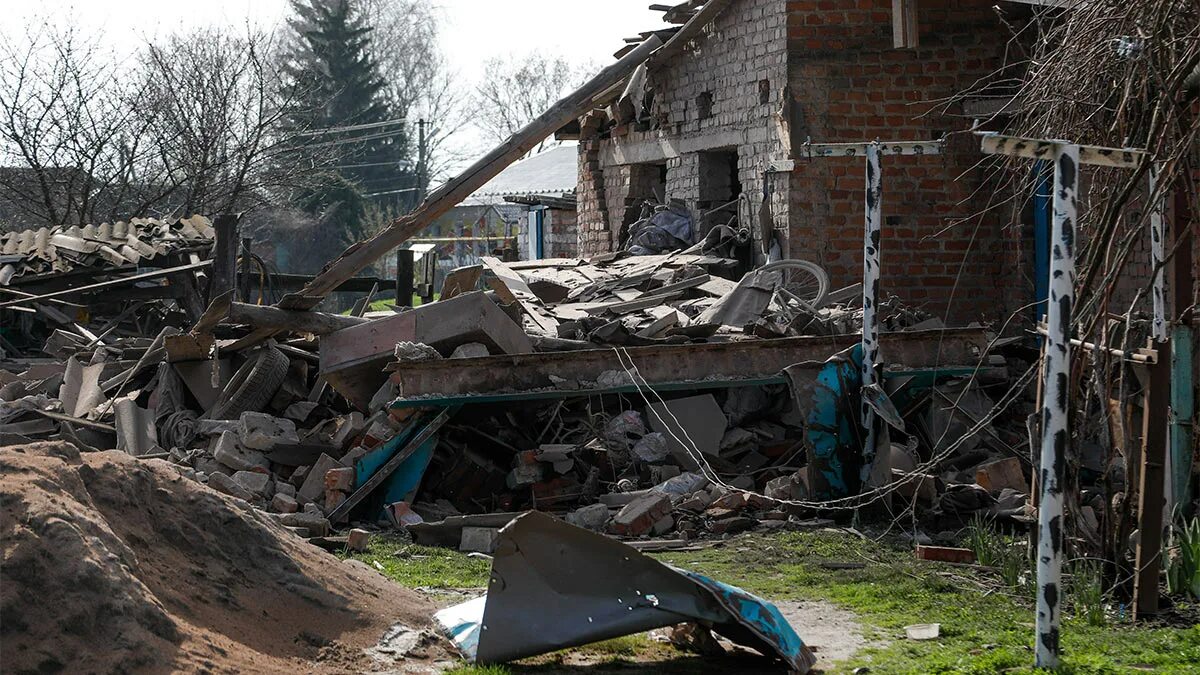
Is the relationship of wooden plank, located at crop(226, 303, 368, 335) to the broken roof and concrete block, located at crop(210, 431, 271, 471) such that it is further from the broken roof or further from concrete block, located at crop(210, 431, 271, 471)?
the broken roof

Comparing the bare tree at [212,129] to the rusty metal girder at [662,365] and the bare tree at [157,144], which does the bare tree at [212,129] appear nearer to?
the bare tree at [157,144]

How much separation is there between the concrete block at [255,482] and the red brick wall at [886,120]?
5.79 metres

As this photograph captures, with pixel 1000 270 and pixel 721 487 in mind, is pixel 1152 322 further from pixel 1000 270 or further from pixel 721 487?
pixel 1000 270

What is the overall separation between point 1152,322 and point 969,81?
638cm

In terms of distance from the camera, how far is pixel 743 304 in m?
11.7

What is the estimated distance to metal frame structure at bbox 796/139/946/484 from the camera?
9195mm

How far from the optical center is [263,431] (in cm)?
1062

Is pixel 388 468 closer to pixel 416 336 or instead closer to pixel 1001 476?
pixel 416 336

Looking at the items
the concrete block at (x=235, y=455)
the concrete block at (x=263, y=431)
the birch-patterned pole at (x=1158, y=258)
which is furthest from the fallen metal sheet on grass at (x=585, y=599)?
the concrete block at (x=263, y=431)

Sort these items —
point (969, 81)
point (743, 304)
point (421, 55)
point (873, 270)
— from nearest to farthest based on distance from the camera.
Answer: point (873, 270), point (743, 304), point (969, 81), point (421, 55)

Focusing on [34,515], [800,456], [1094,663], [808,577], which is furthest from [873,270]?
[34,515]

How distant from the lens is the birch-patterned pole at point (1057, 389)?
541cm

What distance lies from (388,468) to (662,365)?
2.30 metres

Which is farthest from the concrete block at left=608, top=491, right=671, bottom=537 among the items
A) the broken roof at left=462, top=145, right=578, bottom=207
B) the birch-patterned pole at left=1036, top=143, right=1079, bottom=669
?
the broken roof at left=462, top=145, right=578, bottom=207
